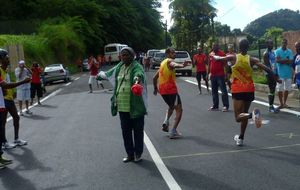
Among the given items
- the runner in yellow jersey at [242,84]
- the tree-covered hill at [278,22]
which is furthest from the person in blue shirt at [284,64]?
the tree-covered hill at [278,22]

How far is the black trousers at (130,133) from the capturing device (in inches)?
318

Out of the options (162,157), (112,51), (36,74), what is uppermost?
(36,74)

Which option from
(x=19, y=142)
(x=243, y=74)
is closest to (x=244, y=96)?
(x=243, y=74)

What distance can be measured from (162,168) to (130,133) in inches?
36.6

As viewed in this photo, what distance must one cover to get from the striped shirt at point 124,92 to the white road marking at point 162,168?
93cm

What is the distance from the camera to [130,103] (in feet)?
26.3

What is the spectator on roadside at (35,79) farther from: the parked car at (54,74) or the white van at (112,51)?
the white van at (112,51)

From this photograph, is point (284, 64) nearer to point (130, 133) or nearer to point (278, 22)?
point (130, 133)

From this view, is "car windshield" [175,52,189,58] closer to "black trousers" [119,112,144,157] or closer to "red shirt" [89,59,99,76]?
"red shirt" [89,59,99,76]

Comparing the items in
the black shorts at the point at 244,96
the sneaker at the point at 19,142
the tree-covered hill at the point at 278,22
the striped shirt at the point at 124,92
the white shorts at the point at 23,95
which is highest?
the tree-covered hill at the point at 278,22

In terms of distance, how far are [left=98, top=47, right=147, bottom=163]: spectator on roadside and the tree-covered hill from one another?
69781 millimetres

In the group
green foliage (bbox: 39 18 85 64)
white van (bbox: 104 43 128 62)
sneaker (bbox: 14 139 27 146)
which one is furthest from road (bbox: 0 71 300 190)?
white van (bbox: 104 43 128 62)

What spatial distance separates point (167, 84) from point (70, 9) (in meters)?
50.6

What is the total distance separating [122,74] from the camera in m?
8.16
